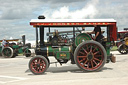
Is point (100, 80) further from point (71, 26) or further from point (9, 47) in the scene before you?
point (9, 47)

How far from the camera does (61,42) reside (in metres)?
8.33

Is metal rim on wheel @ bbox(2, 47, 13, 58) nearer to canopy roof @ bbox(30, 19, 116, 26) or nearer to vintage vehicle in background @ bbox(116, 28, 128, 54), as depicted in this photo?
vintage vehicle in background @ bbox(116, 28, 128, 54)

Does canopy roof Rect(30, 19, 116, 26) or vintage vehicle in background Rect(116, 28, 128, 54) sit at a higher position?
canopy roof Rect(30, 19, 116, 26)

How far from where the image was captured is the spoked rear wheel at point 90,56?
25.6 ft

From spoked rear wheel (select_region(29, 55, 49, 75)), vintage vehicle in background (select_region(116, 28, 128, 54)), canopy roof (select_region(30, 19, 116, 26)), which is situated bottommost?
spoked rear wheel (select_region(29, 55, 49, 75))

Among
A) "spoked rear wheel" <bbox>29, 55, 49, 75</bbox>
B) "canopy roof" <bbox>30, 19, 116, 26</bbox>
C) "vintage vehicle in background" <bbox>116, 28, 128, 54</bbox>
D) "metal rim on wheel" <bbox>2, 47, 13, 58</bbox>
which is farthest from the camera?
"metal rim on wheel" <bbox>2, 47, 13, 58</bbox>

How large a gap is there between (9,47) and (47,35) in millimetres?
9574

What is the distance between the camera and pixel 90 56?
313 inches

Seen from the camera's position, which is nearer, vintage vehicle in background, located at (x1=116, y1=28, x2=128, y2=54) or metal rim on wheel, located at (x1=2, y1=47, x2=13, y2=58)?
vintage vehicle in background, located at (x1=116, y1=28, x2=128, y2=54)

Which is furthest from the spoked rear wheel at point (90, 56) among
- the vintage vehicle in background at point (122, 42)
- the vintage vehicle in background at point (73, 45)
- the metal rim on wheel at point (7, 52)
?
the metal rim on wheel at point (7, 52)

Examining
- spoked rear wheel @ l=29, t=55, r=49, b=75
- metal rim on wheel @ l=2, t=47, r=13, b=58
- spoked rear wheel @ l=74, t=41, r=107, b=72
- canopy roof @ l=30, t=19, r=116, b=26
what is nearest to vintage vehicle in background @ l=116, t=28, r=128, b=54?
metal rim on wheel @ l=2, t=47, r=13, b=58

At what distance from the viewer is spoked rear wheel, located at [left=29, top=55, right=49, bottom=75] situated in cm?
773

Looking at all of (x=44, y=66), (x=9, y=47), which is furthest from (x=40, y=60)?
(x=9, y=47)

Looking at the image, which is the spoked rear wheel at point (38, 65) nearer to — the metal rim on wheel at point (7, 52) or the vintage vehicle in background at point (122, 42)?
the metal rim on wheel at point (7, 52)
